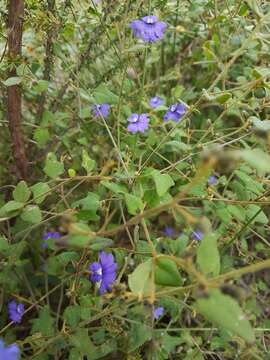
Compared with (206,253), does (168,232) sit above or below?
below

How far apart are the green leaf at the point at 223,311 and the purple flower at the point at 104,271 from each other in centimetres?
40

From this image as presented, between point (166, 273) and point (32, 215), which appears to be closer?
point (166, 273)

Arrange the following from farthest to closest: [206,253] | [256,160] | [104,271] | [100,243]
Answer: [104,271] → [100,243] → [206,253] → [256,160]

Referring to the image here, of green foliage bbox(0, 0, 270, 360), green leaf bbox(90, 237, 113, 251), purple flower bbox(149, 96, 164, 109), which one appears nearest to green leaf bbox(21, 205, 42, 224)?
green foliage bbox(0, 0, 270, 360)

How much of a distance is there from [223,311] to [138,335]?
406 mm

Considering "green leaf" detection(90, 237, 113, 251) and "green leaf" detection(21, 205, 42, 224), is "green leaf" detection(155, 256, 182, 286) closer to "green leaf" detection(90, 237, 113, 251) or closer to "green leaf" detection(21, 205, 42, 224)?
"green leaf" detection(90, 237, 113, 251)

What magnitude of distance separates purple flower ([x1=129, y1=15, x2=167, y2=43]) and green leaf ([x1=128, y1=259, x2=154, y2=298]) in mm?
561

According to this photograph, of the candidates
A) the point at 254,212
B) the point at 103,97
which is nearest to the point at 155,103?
the point at 103,97

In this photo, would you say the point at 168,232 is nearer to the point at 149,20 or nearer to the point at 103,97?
the point at 103,97

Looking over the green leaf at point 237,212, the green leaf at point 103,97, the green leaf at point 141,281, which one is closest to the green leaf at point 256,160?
the green leaf at point 141,281

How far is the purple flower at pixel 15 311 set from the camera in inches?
45.6

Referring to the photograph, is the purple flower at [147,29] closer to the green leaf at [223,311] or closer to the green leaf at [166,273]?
the green leaf at [166,273]

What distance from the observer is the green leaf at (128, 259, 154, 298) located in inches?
28.4

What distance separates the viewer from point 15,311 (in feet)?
3.89
